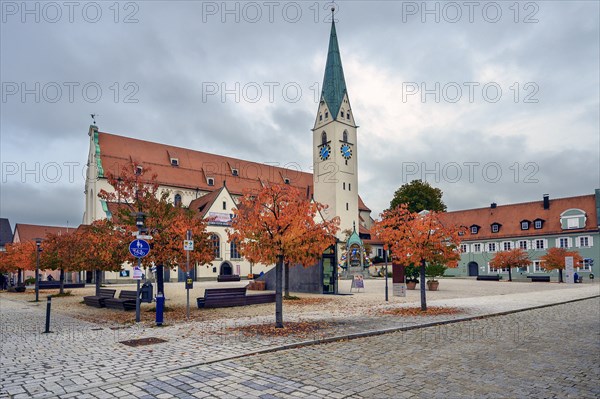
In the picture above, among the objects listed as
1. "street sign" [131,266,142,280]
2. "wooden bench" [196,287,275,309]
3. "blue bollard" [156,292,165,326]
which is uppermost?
"street sign" [131,266,142,280]

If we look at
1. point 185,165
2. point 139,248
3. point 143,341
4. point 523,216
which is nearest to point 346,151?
point 185,165

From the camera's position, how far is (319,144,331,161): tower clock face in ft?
239

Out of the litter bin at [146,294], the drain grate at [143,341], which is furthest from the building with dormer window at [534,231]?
the drain grate at [143,341]

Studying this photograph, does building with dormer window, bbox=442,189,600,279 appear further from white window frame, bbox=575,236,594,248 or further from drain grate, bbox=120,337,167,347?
drain grate, bbox=120,337,167,347

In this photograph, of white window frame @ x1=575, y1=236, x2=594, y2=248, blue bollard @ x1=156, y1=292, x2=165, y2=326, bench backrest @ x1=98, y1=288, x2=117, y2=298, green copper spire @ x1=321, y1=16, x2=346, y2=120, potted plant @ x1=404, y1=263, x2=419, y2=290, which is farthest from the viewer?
green copper spire @ x1=321, y1=16, x2=346, y2=120

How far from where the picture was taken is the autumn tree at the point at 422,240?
1703 centimetres

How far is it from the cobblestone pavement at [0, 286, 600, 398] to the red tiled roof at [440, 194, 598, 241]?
45.2 metres

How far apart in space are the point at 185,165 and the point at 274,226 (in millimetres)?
55440

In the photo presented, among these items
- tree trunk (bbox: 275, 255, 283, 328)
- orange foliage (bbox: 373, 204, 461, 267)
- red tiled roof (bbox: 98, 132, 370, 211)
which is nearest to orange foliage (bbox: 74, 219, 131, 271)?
tree trunk (bbox: 275, 255, 283, 328)

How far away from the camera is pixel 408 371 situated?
7.94m

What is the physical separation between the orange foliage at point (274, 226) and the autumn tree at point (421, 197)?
52.3 metres

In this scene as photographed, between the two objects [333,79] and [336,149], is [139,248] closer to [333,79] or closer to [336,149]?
[336,149]

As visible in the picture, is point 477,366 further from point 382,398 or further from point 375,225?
point 375,225

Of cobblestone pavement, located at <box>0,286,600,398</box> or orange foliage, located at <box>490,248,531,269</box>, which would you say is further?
orange foliage, located at <box>490,248,531,269</box>
